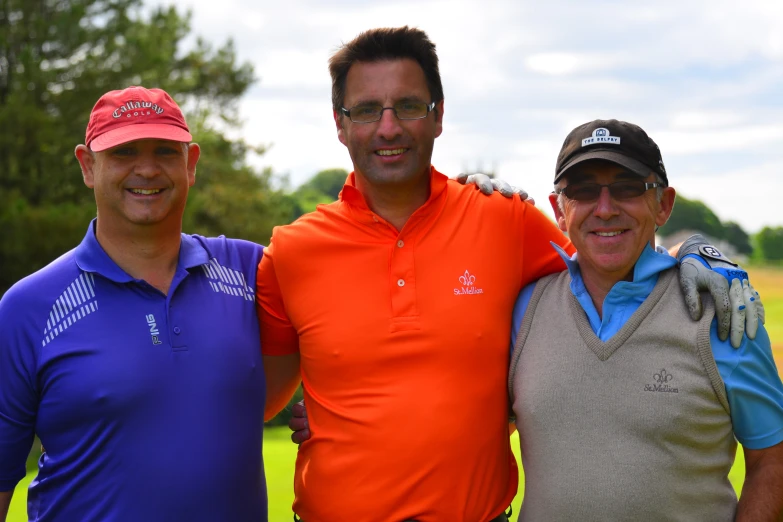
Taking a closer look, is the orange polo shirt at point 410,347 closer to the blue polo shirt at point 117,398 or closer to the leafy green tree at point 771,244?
the blue polo shirt at point 117,398

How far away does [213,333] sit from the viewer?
382 centimetres

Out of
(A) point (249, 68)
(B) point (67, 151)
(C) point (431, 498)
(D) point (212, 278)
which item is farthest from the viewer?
(A) point (249, 68)

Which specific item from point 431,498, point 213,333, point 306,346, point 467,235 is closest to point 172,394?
point 213,333

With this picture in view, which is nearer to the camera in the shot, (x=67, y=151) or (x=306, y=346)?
(x=306, y=346)

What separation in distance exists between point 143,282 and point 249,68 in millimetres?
31670

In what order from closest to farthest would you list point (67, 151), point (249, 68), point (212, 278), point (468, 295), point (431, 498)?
1. point (431, 498)
2. point (468, 295)
3. point (212, 278)
4. point (67, 151)
5. point (249, 68)

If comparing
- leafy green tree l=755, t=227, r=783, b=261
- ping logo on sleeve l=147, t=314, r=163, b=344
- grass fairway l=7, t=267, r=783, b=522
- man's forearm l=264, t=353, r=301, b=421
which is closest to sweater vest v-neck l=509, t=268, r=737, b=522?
man's forearm l=264, t=353, r=301, b=421

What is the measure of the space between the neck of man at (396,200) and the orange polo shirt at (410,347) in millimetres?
64

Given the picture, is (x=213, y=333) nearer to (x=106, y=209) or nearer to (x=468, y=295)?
(x=106, y=209)

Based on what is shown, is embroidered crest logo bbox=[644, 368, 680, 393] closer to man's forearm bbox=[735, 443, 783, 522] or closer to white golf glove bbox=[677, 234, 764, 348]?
white golf glove bbox=[677, 234, 764, 348]

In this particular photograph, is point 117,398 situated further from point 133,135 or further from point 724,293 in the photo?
point 724,293

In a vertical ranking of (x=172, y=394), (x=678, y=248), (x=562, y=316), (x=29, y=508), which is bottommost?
(x=29, y=508)

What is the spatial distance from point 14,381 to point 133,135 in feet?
3.71

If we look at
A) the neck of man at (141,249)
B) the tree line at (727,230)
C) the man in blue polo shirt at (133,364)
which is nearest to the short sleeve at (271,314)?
the man in blue polo shirt at (133,364)
